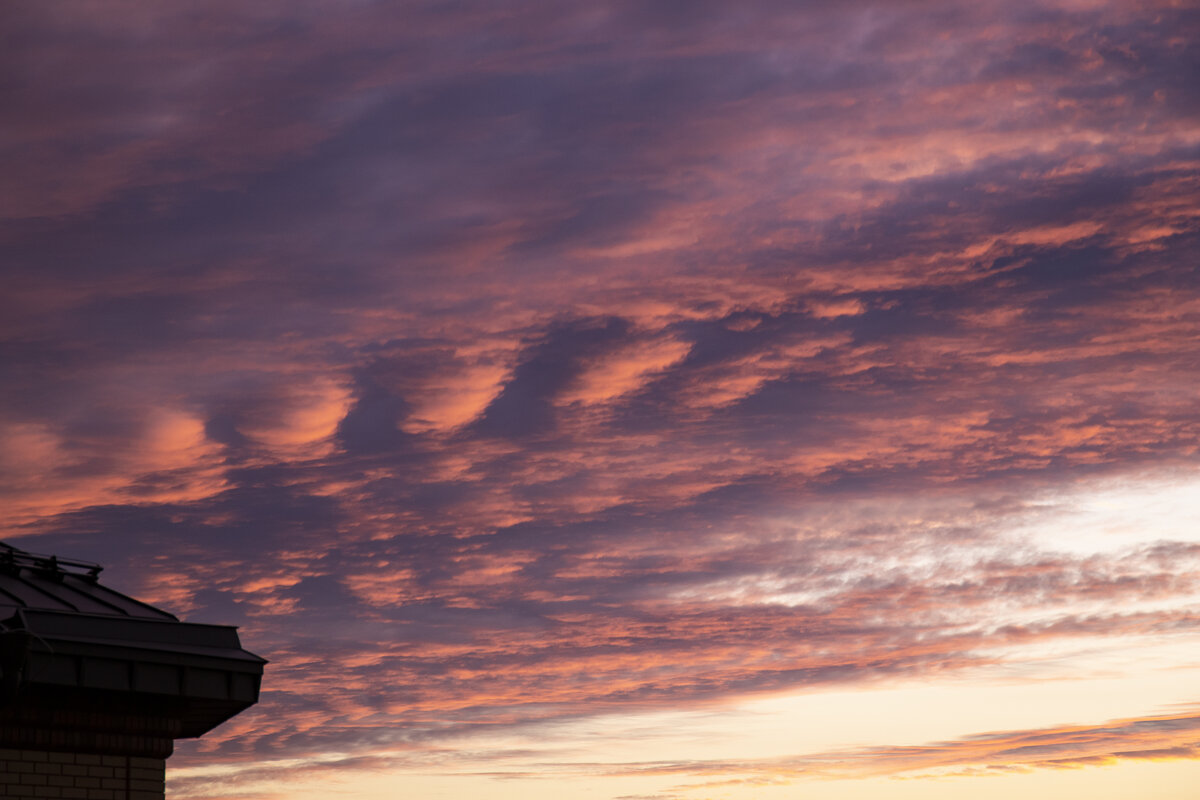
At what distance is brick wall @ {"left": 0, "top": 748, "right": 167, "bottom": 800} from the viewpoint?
1830 cm

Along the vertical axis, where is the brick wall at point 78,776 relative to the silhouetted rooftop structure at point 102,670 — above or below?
below

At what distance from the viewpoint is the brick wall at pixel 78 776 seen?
18297mm

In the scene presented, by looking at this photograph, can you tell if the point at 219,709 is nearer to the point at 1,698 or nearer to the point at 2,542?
the point at 1,698

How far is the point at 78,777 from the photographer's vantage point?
18797 millimetres

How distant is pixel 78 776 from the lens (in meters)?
18.8

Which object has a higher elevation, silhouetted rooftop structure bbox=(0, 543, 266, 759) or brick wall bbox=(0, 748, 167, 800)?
silhouetted rooftop structure bbox=(0, 543, 266, 759)

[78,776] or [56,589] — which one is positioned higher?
[56,589]

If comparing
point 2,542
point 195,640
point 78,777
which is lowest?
point 78,777

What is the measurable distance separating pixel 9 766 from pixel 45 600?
2605 mm

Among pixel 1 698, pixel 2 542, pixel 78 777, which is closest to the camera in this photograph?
pixel 1 698

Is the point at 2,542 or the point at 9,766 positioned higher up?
the point at 2,542

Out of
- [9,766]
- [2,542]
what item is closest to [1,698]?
[9,766]

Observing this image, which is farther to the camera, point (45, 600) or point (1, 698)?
point (45, 600)

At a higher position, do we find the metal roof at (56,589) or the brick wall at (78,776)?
the metal roof at (56,589)
